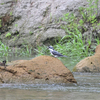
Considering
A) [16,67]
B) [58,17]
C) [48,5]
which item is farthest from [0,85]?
[48,5]

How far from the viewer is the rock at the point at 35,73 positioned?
4.22 meters

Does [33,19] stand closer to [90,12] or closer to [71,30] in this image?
[71,30]

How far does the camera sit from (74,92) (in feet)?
11.7

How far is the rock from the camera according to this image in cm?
422

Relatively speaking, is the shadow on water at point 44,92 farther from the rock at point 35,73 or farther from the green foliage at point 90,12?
the green foliage at point 90,12

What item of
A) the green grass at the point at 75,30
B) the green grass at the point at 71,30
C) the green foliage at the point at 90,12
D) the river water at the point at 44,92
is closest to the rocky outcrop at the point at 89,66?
the river water at the point at 44,92

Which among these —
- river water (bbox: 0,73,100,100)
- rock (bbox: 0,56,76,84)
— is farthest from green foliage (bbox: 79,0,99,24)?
river water (bbox: 0,73,100,100)

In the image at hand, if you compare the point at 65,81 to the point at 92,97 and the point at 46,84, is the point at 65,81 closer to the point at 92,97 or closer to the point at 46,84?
the point at 46,84

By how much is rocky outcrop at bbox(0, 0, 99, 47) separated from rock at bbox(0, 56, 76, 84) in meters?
5.59

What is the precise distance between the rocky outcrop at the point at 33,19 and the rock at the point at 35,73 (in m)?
5.59

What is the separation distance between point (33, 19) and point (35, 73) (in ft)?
24.3

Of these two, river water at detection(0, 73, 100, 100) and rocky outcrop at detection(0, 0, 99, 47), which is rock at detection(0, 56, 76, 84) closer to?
river water at detection(0, 73, 100, 100)

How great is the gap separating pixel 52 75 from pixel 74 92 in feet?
2.90

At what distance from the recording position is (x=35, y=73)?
435cm
